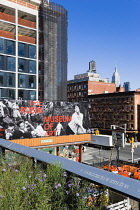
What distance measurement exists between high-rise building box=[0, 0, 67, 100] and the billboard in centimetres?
1506

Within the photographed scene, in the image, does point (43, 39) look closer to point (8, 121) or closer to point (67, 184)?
point (8, 121)

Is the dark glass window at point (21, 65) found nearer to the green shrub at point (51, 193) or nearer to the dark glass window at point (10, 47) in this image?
the dark glass window at point (10, 47)

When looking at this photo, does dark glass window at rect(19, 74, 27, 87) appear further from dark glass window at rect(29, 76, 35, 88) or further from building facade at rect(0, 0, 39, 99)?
dark glass window at rect(29, 76, 35, 88)

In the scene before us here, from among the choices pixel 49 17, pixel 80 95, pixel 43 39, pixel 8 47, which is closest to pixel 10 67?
pixel 8 47

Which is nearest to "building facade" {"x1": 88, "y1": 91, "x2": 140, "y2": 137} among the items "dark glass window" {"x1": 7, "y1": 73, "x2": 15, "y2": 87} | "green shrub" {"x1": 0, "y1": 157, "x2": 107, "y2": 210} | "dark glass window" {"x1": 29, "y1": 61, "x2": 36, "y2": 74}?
"dark glass window" {"x1": 29, "y1": 61, "x2": 36, "y2": 74}

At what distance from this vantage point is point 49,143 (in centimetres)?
2778

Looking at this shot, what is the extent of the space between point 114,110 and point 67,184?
67.5 m

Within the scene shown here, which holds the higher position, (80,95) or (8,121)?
(80,95)

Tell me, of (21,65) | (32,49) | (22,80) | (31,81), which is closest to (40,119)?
(22,80)

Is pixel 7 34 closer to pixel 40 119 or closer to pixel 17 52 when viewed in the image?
pixel 17 52

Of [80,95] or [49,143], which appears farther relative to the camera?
[80,95]

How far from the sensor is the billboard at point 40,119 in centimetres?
2498

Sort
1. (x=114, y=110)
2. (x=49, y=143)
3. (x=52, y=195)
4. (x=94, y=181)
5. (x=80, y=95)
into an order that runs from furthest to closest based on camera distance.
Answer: (x=80, y=95)
(x=114, y=110)
(x=49, y=143)
(x=52, y=195)
(x=94, y=181)

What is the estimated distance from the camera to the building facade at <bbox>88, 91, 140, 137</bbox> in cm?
6562
